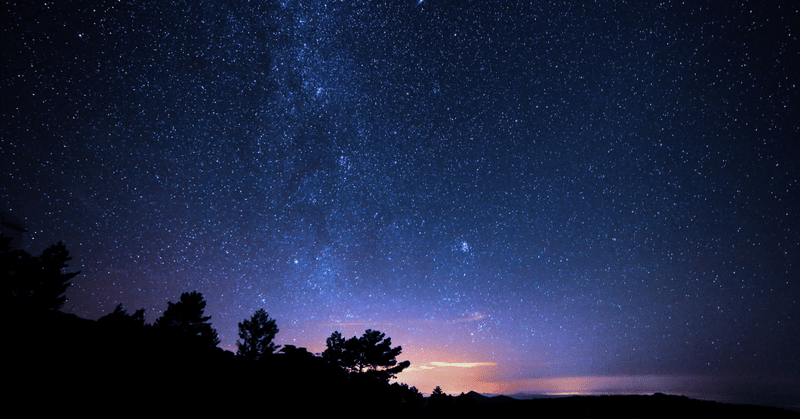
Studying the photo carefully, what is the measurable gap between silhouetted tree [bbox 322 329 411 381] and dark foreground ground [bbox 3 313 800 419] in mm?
13983

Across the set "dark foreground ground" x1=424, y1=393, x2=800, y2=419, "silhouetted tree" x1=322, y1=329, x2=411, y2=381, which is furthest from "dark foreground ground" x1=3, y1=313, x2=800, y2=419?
"silhouetted tree" x1=322, y1=329, x2=411, y2=381

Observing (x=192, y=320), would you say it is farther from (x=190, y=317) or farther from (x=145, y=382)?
(x=145, y=382)

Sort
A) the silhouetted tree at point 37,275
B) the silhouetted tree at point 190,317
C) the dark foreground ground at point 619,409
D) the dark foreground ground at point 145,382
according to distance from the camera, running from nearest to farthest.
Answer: the dark foreground ground at point 145,382 → the dark foreground ground at point 619,409 → the silhouetted tree at point 37,275 → the silhouetted tree at point 190,317

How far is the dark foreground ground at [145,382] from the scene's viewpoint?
8.72m

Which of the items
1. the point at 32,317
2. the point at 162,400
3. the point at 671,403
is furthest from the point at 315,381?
the point at 671,403

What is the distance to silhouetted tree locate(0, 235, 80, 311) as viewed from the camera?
26734 millimetres

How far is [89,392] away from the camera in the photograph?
30.3 ft

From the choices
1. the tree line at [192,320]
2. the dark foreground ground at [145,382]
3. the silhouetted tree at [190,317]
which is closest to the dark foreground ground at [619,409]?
the dark foreground ground at [145,382]

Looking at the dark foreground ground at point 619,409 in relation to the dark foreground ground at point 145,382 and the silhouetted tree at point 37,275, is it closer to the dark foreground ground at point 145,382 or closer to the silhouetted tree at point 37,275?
the dark foreground ground at point 145,382

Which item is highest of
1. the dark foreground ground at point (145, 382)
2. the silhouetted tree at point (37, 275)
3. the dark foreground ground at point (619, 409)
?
the silhouetted tree at point (37, 275)

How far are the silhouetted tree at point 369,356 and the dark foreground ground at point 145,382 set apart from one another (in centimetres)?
1398

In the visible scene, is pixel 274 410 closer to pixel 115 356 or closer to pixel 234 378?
pixel 234 378

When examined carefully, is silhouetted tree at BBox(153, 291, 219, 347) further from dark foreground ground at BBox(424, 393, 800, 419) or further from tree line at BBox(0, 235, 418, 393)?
dark foreground ground at BBox(424, 393, 800, 419)

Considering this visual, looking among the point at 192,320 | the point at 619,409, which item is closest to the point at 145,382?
the point at 192,320
